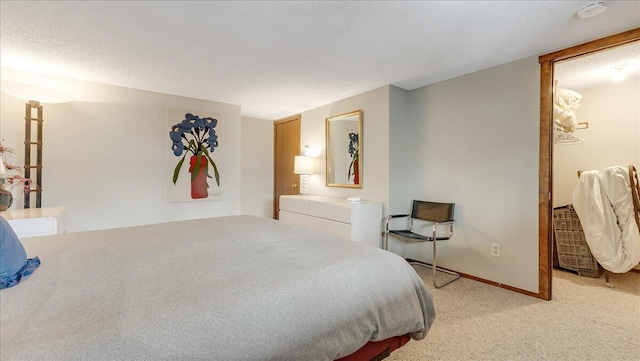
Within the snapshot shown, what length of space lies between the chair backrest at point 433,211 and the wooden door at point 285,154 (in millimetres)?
2335

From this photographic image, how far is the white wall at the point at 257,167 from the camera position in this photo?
512 cm

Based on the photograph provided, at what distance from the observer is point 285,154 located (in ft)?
17.3

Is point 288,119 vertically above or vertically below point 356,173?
above

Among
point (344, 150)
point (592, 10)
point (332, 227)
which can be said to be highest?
point (592, 10)

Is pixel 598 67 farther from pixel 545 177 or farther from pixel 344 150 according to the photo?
pixel 344 150

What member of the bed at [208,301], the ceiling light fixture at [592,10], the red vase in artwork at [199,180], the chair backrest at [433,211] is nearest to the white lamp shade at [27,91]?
the red vase in artwork at [199,180]

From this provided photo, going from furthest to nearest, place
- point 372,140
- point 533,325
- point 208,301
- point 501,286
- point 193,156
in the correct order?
point 193,156, point 372,140, point 501,286, point 533,325, point 208,301

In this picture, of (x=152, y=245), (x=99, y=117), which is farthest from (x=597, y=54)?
(x=99, y=117)

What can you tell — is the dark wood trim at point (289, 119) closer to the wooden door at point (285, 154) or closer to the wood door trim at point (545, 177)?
the wooden door at point (285, 154)

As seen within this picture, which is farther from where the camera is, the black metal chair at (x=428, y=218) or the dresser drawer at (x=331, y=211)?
the dresser drawer at (x=331, y=211)

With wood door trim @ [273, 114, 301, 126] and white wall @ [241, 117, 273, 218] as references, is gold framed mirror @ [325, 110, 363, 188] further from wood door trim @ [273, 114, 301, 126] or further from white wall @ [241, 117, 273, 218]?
white wall @ [241, 117, 273, 218]

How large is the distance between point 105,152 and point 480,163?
4444mm

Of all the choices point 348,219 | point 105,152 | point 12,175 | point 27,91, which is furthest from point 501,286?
point 12,175

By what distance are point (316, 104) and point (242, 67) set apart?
1643mm
